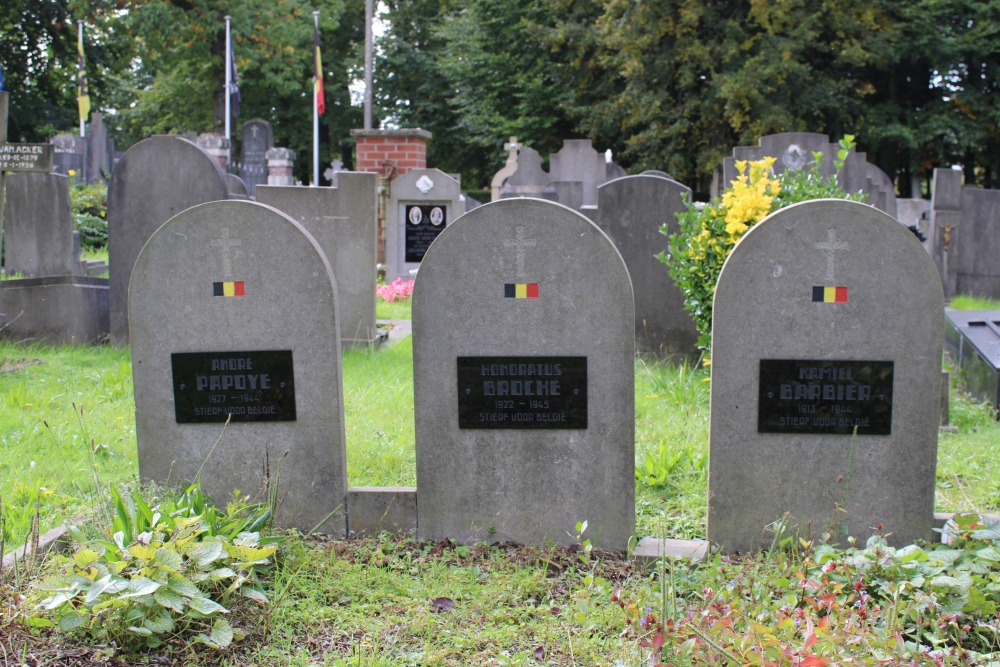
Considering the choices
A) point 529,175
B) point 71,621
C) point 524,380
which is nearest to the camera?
point 71,621

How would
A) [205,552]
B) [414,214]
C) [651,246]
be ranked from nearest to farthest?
[205,552]
[651,246]
[414,214]

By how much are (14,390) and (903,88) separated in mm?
28576

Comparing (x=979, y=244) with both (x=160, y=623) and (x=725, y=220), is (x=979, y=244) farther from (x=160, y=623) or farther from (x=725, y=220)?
(x=160, y=623)

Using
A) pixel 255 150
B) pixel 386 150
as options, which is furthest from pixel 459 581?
pixel 255 150

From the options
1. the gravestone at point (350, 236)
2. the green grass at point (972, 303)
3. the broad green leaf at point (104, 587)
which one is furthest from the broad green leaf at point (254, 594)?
the green grass at point (972, 303)

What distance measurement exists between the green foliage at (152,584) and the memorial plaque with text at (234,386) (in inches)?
27.8

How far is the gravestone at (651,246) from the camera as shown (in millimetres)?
7402

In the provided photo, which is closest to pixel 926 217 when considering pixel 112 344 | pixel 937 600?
pixel 112 344

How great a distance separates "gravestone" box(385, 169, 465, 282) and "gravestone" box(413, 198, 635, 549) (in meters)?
10.9

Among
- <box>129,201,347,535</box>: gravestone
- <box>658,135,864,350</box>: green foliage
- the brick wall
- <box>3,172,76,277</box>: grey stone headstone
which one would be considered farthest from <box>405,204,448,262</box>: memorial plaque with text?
<box>129,201,347,535</box>: gravestone

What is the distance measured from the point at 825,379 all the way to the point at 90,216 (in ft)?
49.5

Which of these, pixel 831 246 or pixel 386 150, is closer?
pixel 831 246

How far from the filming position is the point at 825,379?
3525mm

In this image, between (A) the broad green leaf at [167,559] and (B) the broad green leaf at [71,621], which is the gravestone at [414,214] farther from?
(B) the broad green leaf at [71,621]
